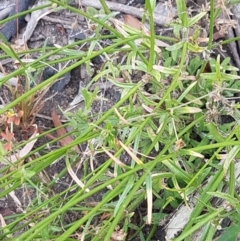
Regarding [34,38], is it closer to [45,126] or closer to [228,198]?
[45,126]

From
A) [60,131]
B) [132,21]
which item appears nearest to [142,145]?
[60,131]

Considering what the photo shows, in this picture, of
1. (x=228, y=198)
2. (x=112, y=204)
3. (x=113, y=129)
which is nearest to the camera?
(x=228, y=198)

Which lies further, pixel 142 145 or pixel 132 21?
pixel 132 21

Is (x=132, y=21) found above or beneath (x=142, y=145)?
above

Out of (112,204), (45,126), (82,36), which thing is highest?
(82,36)

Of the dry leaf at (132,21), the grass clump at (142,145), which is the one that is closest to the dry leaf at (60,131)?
the grass clump at (142,145)

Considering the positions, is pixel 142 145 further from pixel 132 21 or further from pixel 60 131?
pixel 132 21

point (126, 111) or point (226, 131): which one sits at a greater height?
point (126, 111)

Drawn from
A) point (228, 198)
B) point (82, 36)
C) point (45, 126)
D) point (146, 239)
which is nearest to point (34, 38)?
point (82, 36)

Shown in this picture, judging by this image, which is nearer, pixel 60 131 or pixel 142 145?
pixel 142 145
